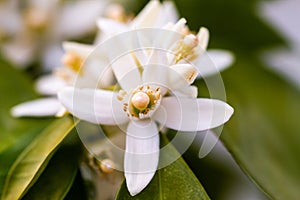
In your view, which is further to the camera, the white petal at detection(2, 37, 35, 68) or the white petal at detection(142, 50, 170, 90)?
the white petal at detection(2, 37, 35, 68)

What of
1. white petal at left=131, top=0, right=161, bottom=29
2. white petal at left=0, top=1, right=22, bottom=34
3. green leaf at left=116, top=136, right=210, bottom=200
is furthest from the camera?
white petal at left=0, top=1, right=22, bottom=34

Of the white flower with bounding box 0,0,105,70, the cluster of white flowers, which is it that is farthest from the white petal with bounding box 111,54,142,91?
the white flower with bounding box 0,0,105,70

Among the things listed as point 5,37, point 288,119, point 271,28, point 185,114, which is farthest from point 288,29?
point 185,114

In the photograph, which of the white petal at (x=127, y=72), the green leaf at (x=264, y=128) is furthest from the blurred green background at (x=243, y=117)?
the white petal at (x=127, y=72)

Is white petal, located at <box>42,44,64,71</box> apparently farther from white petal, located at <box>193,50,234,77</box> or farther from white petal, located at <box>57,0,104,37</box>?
white petal, located at <box>193,50,234,77</box>

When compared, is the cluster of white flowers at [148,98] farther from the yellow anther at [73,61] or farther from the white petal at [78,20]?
the white petal at [78,20]

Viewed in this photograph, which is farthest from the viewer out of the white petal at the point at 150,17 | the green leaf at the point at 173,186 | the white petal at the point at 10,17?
the white petal at the point at 10,17
